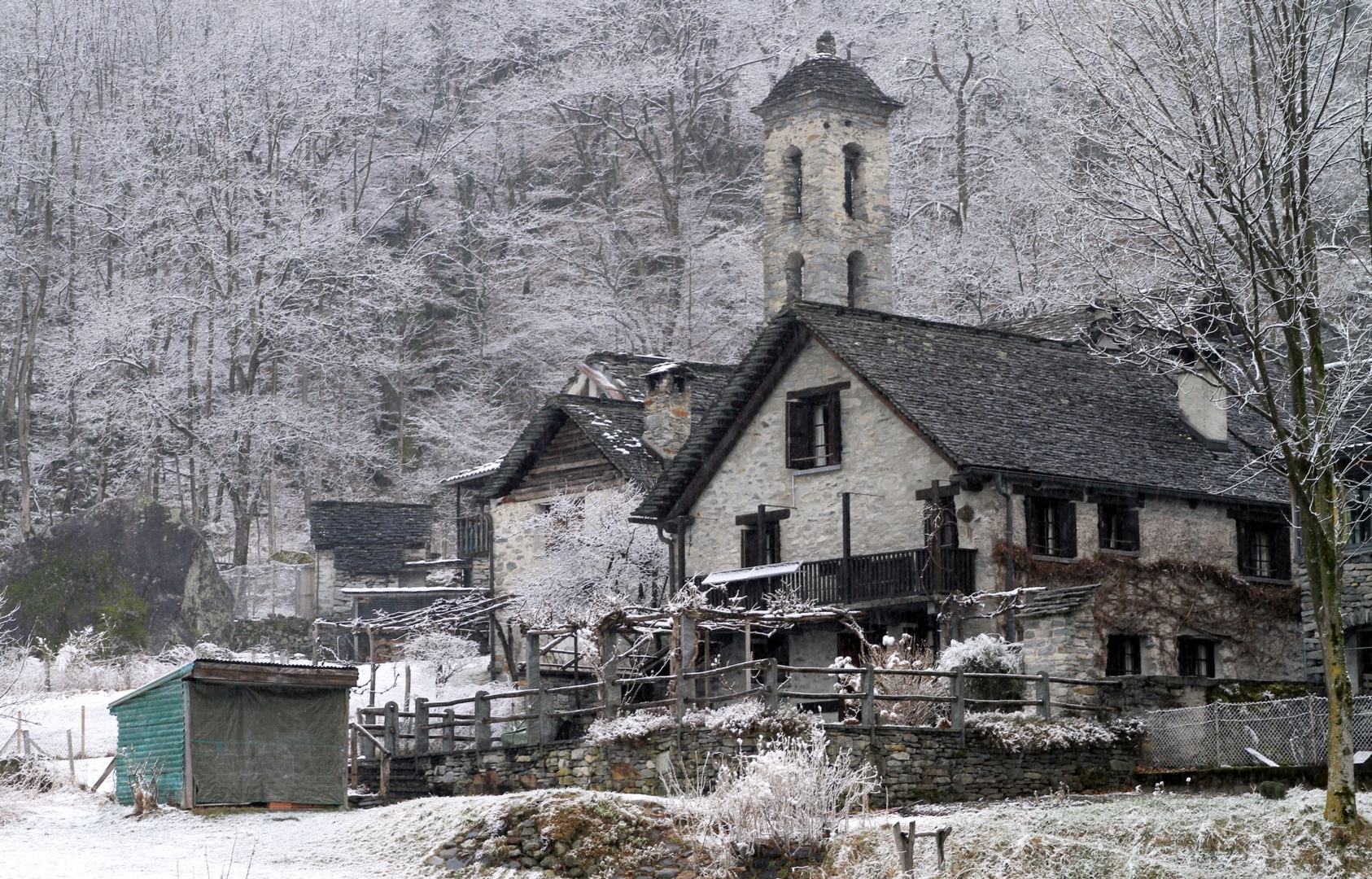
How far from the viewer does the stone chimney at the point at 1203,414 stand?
107ft

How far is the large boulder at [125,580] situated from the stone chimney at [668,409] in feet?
45.3

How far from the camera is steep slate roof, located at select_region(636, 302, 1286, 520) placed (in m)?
29.4

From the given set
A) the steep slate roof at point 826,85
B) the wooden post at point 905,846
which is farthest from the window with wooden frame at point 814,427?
the wooden post at point 905,846

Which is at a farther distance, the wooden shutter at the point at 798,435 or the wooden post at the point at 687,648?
the wooden shutter at the point at 798,435

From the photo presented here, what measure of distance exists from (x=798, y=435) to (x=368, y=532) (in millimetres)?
20456

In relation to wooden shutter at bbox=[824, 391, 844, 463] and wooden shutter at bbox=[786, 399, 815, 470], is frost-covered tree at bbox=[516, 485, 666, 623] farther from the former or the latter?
wooden shutter at bbox=[824, 391, 844, 463]

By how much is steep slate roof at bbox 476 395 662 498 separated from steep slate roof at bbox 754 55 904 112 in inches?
305

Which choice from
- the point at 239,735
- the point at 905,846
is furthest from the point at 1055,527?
the point at 905,846

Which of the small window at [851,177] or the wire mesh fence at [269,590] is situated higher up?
the small window at [851,177]

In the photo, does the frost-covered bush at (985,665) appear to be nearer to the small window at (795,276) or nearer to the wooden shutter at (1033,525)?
the wooden shutter at (1033,525)

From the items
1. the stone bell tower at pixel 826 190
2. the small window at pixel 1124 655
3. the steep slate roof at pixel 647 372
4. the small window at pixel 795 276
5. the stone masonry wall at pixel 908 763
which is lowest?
the stone masonry wall at pixel 908 763

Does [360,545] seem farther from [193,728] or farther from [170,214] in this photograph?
[193,728]

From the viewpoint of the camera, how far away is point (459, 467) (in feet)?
187

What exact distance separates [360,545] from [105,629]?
26.5 feet
